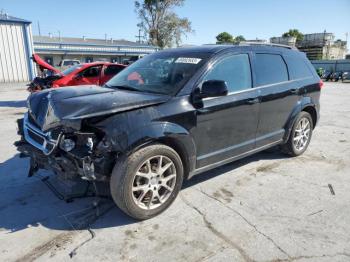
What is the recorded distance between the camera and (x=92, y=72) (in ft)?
35.3

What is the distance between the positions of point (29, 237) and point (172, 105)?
1.95m

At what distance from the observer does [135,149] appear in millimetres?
3131

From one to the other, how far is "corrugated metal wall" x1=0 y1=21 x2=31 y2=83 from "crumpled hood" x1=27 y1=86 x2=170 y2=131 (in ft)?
72.2

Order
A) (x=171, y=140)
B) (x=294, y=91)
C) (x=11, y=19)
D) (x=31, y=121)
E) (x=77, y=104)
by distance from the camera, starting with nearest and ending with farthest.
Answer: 1. (x=77, y=104)
2. (x=171, y=140)
3. (x=31, y=121)
4. (x=294, y=91)
5. (x=11, y=19)

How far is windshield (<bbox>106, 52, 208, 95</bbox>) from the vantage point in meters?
3.74

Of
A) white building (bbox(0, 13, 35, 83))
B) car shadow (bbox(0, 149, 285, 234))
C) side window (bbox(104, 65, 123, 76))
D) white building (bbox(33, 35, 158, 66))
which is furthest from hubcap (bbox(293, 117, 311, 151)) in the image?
white building (bbox(33, 35, 158, 66))

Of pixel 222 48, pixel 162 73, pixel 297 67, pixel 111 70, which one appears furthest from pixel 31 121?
pixel 111 70

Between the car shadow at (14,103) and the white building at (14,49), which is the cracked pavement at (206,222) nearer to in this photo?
the car shadow at (14,103)

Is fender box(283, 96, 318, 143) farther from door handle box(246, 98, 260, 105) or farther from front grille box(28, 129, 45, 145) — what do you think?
front grille box(28, 129, 45, 145)

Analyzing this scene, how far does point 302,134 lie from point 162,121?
317cm

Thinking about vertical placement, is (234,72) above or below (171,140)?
above

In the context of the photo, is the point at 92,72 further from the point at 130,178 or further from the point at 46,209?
the point at 130,178

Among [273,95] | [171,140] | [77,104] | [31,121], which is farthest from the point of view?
[273,95]

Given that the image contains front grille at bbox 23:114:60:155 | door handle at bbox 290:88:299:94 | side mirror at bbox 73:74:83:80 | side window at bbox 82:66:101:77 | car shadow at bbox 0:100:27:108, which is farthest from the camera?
car shadow at bbox 0:100:27:108
